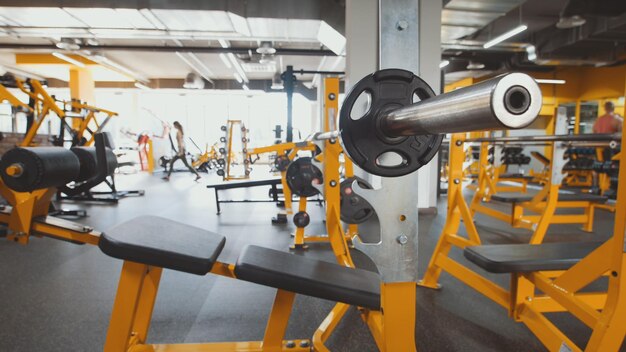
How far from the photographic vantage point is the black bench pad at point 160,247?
0.94 metres

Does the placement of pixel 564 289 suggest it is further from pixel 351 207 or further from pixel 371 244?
pixel 351 207

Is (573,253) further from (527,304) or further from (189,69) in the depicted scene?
(189,69)

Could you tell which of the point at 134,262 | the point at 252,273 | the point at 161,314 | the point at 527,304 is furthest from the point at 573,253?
the point at 161,314

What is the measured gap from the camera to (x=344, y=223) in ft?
9.82

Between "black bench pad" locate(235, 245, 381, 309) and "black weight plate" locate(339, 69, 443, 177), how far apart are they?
1.75ft

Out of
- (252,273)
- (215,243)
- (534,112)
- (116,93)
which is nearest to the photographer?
(534,112)

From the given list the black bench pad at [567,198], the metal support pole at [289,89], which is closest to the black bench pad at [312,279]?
the black bench pad at [567,198]

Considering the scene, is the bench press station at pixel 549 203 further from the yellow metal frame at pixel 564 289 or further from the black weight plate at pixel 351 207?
the black weight plate at pixel 351 207

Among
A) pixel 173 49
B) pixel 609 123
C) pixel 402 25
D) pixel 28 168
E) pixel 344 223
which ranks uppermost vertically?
pixel 173 49

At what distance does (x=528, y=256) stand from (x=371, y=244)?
1.07 meters

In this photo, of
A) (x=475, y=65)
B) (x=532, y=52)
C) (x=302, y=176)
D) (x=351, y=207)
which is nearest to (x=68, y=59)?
(x=302, y=176)

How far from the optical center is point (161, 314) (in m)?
1.69

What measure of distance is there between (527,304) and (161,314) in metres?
1.62

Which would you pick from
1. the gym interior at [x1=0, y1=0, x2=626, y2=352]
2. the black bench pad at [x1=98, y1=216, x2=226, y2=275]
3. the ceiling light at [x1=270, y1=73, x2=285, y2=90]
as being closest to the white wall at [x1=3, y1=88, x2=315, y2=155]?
the ceiling light at [x1=270, y1=73, x2=285, y2=90]
